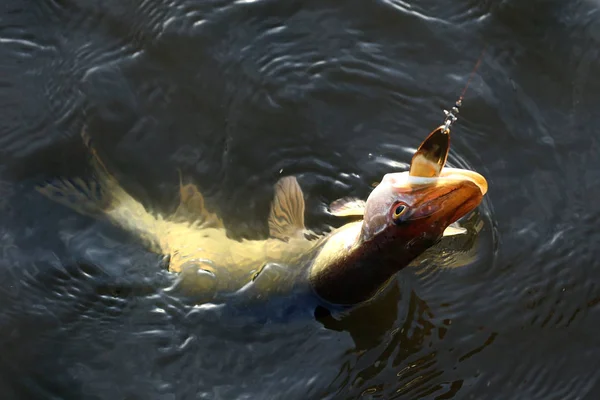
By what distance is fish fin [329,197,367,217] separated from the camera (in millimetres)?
4152

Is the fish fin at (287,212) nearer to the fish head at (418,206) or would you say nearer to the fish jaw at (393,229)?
the fish jaw at (393,229)

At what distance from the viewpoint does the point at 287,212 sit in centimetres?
435

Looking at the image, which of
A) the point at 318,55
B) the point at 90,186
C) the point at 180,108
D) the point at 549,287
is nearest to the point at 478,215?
the point at 549,287

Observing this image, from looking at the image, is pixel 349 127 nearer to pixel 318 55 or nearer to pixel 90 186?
pixel 318 55

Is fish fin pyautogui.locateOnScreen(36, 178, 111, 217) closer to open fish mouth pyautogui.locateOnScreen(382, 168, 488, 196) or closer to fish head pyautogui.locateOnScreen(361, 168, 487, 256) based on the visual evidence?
fish head pyautogui.locateOnScreen(361, 168, 487, 256)

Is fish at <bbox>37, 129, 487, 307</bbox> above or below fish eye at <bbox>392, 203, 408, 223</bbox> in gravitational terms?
below

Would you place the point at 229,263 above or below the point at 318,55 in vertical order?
below

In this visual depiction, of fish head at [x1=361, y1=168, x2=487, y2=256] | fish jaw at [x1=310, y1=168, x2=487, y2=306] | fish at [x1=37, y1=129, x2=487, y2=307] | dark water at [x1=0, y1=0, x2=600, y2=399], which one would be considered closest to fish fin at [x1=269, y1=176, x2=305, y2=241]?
fish at [x1=37, y1=129, x2=487, y2=307]

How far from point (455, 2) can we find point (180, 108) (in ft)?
7.29

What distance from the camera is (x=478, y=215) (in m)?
4.52

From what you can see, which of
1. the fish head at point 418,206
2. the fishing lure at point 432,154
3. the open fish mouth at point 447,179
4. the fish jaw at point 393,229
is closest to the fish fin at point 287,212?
the fish jaw at point 393,229

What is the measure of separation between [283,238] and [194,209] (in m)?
0.62

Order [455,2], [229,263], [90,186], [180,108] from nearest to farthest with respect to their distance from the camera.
Result: 1. [229,263]
2. [90,186]
3. [180,108]
4. [455,2]

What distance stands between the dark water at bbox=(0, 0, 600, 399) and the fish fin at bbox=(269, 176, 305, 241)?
157 millimetres
